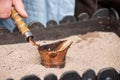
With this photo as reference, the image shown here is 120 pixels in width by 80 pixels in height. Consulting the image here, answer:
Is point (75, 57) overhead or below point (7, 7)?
below

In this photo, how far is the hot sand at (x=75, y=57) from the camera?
147 cm

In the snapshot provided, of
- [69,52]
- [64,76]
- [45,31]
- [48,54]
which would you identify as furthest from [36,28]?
[64,76]

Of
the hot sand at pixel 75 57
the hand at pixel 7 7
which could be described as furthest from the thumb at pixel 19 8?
the hot sand at pixel 75 57

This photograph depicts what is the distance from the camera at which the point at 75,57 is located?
1.62 meters

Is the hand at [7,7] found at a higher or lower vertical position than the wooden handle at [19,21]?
higher

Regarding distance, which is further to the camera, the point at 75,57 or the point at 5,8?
the point at 75,57

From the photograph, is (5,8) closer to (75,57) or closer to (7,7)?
(7,7)

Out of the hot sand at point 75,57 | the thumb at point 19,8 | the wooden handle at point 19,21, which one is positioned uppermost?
the thumb at point 19,8

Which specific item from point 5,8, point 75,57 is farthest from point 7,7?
point 75,57

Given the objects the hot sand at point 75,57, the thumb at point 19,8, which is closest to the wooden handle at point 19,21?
the thumb at point 19,8

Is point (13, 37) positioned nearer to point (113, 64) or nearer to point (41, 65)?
point (41, 65)

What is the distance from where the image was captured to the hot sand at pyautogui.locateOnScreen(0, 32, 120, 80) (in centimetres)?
147

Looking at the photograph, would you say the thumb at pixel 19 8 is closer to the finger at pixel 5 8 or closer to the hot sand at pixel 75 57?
the finger at pixel 5 8

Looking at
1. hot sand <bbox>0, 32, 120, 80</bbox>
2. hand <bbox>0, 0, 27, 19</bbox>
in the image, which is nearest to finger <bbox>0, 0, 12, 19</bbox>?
hand <bbox>0, 0, 27, 19</bbox>
